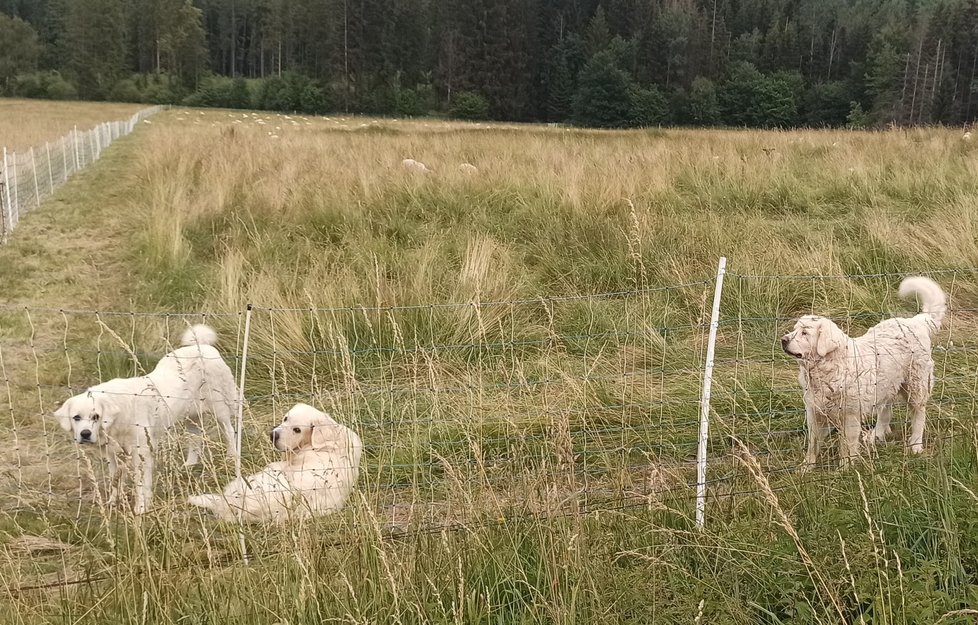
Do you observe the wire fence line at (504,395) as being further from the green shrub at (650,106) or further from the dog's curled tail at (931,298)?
the green shrub at (650,106)

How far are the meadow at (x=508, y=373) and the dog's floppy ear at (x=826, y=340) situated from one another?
475 mm

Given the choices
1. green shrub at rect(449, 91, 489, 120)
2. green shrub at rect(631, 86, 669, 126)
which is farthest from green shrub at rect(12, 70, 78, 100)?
green shrub at rect(631, 86, 669, 126)

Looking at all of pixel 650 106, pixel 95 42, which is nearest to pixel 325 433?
pixel 650 106

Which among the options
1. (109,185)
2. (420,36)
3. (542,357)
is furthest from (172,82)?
(542,357)

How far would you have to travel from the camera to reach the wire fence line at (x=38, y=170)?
9.48 m

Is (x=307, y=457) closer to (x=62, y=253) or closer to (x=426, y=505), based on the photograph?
(x=426, y=505)

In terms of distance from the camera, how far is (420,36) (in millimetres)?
63531

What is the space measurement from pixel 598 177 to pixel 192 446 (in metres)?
6.71

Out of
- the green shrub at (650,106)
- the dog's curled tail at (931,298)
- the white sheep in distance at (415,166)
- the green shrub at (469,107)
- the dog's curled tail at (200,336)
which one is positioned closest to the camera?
the dog's curled tail at (200,336)

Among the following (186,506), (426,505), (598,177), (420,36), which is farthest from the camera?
(420,36)

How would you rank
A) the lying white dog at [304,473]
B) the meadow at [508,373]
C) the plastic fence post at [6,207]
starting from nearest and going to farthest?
the meadow at [508,373]
the lying white dog at [304,473]
the plastic fence post at [6,207]

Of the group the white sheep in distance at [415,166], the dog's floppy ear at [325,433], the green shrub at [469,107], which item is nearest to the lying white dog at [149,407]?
the dog's floppy ear at [325,433]

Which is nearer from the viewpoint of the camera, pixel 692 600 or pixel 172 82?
pixel 692 600

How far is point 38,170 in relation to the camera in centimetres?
1369
